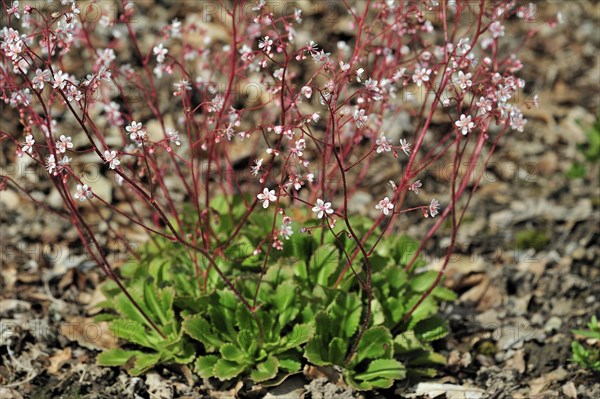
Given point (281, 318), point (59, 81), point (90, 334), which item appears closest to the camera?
point (59, 81)

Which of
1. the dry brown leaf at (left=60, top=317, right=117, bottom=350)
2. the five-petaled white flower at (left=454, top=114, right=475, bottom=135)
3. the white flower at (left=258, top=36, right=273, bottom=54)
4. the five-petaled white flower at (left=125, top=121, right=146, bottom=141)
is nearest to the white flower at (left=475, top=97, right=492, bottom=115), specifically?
the five-petaled white flower at (left=454, top=114, right=475, bottom=135)

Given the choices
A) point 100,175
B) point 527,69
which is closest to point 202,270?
point 100,175

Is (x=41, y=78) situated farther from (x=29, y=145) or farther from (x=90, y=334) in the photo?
(x=90, y=334)

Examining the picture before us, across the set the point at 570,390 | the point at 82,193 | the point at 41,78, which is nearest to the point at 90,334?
the point at 82,193

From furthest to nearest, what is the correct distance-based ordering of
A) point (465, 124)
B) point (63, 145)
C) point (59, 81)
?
1. point (465, 124)
2. point (63, 145)
3. point (59, 81)

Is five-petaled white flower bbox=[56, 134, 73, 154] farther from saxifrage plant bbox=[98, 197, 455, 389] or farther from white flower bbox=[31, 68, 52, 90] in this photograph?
saxifrage plant bbox=[98, 197, 455, 389]

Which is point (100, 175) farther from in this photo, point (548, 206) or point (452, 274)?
point (548, 206)

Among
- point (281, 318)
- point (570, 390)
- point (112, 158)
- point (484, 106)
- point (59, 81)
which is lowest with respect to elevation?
point (570, 390)

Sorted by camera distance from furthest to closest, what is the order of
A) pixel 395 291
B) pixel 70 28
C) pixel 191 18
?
1. pixel 191 18
2. pixel 395 291
3. pixel 70 28

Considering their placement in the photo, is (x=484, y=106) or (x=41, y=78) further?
(x=484, y=106)

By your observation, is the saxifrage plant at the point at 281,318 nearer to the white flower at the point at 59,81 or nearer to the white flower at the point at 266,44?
the white flower at the point at 266,44

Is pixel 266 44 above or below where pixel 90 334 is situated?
above
